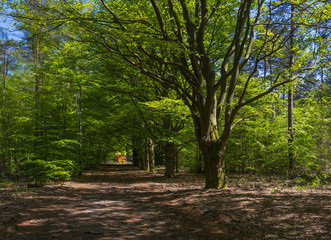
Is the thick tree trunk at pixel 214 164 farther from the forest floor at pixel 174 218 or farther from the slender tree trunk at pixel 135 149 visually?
the slender tree trunk at pixel 135 149

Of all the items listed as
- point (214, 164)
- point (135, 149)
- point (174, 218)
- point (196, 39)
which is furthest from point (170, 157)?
point (135, 149)

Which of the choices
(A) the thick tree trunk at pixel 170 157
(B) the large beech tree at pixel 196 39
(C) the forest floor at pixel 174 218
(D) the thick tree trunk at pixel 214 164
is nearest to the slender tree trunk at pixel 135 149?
(A) the thick tree trunk at pixel 170 157

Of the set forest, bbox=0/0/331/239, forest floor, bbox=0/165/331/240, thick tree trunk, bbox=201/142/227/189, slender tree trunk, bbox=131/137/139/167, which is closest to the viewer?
forest floor, bbox=0/165/331/240

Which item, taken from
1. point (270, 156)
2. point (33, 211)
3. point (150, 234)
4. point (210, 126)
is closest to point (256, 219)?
point (150, 234)

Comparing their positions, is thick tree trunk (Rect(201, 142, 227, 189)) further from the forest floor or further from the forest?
the forest floor

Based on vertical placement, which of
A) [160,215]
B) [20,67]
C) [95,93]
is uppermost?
[20,67]

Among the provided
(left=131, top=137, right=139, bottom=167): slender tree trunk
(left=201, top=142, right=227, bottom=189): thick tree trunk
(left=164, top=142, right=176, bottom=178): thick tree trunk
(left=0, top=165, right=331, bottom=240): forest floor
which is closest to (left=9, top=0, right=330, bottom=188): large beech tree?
(left=201, top=142, right=227, bottom=189): thick tree trunk

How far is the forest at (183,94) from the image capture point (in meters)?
7.46

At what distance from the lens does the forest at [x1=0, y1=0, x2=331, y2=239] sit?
7.46 metres

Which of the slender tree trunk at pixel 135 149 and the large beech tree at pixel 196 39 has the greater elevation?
the large beech tree at pixel 196 39

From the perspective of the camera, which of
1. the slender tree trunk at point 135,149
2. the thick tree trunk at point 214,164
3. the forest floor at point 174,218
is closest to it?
the forest floor at point 174,218

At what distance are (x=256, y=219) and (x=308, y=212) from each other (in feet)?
3.51

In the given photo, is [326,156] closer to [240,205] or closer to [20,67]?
[240,205]

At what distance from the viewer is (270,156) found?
14453 millimetres
